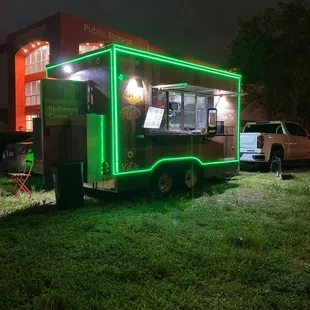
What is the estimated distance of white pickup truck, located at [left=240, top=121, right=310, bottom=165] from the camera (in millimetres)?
12875

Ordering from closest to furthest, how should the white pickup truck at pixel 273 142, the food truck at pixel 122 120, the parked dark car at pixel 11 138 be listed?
the food truck at pixel 122 120 → the white pickup truck at pixel 273 142 → the parked dark car at pixel 11 138

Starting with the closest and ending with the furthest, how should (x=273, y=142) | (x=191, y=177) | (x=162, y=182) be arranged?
(x=162, y=182) < (x=191, y=177) < (x=273, y=142)

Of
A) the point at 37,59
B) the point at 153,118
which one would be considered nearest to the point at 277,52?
the point at 37,59

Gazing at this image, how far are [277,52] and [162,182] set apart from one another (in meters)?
20.0

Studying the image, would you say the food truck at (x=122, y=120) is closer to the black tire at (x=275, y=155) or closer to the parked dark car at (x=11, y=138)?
the black tire at (x=275, y=155)

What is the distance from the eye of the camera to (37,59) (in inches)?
1021

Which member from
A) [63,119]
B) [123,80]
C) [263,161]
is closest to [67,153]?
[63,119]

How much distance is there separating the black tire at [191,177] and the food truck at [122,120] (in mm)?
26

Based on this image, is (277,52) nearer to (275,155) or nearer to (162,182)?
(275,155)

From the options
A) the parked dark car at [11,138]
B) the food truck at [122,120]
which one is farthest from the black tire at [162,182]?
the parked dark car at [11,138]

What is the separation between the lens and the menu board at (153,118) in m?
7.84

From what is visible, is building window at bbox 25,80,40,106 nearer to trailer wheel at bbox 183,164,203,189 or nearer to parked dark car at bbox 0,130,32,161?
parked dark car at bbox 0,130,32,161

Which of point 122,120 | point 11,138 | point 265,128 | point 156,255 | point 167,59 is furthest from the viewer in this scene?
point 11,138

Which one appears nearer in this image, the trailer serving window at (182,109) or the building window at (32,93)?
the trailer serving window at (182,109)
